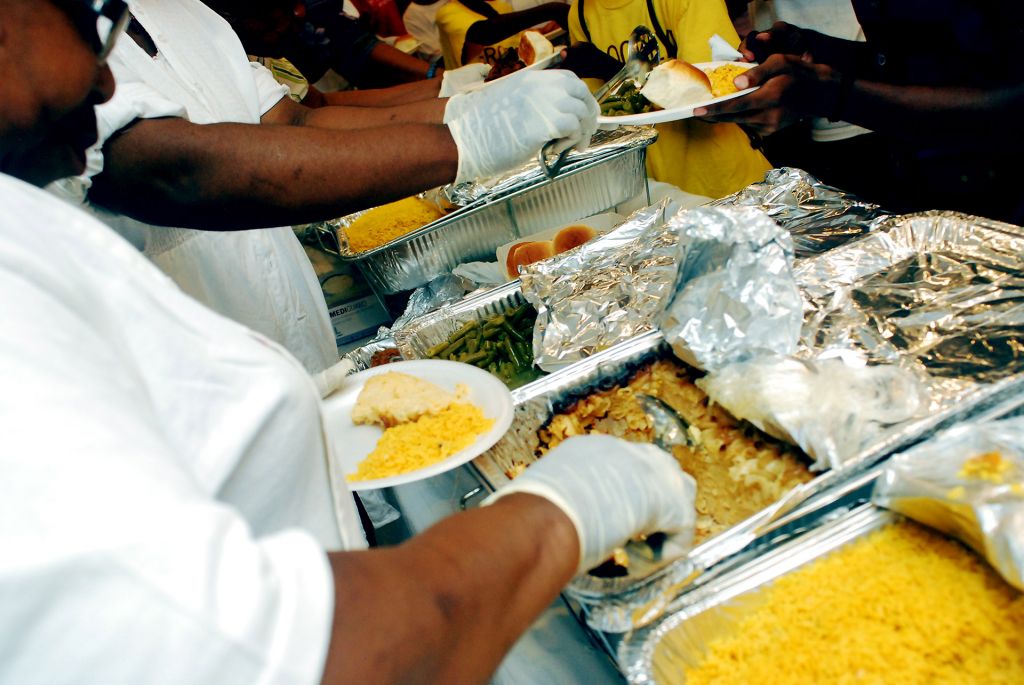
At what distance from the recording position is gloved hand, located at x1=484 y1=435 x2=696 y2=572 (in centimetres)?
77

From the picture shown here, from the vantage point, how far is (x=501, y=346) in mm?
1777

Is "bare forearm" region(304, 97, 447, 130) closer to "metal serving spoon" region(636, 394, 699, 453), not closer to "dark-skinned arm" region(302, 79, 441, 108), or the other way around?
"dark-skinned arm" region(302, 79, 441, 108)

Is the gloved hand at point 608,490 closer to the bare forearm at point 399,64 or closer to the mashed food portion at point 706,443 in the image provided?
the mashed food portion at point 706,443

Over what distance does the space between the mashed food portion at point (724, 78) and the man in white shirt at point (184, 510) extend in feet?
5.74

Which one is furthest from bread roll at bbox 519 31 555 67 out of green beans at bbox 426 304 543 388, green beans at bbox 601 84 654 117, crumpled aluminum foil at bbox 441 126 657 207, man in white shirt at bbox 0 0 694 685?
man in white shirt at bbox 0 0 694 685

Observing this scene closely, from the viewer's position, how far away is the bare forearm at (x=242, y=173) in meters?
1.26

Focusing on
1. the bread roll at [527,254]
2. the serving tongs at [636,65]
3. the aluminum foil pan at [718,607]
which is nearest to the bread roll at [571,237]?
the bread roll at [527,254]

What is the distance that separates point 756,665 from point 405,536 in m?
0.92

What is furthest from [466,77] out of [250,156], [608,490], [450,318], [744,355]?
[608,490]

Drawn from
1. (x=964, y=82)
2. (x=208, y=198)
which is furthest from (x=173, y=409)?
(x=964, y=82)

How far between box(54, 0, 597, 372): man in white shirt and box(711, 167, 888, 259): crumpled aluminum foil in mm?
685

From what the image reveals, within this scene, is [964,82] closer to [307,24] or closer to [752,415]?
[752,415]

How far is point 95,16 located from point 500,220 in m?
1.57

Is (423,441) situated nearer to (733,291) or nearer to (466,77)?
(733,291)
